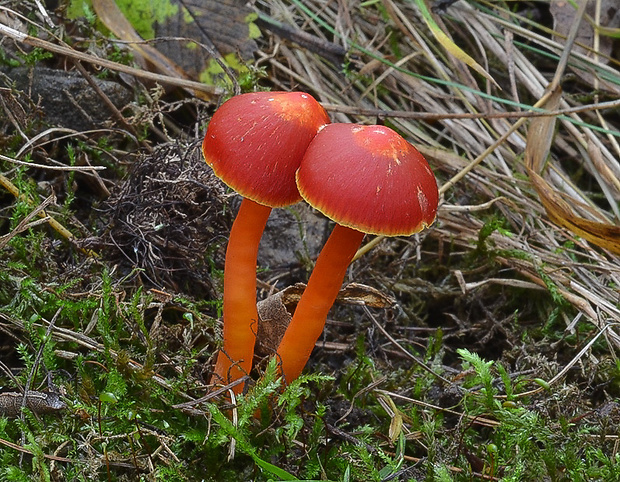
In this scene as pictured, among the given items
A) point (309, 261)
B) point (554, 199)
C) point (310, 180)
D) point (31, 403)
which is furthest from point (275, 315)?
point (554, 199)

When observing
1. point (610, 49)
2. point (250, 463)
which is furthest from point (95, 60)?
point (610, 49)

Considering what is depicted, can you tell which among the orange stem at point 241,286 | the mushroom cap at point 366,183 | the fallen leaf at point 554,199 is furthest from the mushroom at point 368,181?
the fallen leaf at point 554,199

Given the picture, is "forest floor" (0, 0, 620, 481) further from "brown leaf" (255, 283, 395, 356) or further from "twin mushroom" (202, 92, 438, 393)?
"twin mushroom" (202, 92, 438, 393)

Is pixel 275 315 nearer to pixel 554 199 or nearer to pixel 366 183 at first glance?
pixel 366 183

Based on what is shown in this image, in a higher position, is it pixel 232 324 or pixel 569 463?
pixel 232 324

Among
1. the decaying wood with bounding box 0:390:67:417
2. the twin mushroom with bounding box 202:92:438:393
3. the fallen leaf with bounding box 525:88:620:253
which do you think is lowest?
the decaying wood with bounding box 0:390:67:417

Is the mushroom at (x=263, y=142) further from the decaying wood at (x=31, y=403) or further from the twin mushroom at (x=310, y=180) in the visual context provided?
the decaying wood at (x=31, y=403)

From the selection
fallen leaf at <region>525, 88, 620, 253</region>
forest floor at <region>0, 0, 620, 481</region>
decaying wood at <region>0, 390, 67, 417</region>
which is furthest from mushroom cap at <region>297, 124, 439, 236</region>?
fallen leaf at <region>525, 88, 620, 253</region>

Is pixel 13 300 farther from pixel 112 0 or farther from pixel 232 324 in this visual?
pixel 112 0
